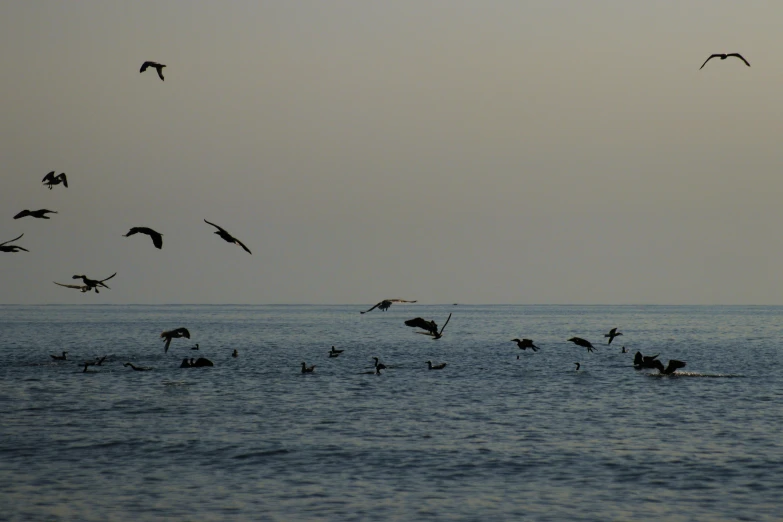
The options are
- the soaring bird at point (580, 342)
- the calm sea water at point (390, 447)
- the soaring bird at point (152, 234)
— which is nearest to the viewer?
the soaring bird at point (152, 234)

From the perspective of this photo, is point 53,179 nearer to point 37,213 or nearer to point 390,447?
point 37,213

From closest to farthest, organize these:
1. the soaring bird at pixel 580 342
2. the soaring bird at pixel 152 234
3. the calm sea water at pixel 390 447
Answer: the soaring bird at pixel 152 234
the calm sea water at pixel 390 447
the soaring bird at pixel 580 342

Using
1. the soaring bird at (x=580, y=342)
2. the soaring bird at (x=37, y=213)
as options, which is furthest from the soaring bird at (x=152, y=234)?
the soaring bird at (x=580, y=342)

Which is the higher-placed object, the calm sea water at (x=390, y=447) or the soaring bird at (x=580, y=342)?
the soaring bird at (x=580, y=342)

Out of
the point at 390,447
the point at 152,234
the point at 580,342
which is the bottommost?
the point at 390,447

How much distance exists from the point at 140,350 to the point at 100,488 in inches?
2625

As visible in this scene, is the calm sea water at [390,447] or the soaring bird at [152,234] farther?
the calm sea water at [390,447]

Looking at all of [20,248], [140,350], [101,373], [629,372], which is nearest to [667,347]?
[629,372]

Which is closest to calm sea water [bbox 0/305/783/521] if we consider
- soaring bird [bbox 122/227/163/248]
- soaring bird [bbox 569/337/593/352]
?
soaring bird [bbox 569/337/593/352]

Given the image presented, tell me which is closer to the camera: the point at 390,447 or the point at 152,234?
the point at 152,234

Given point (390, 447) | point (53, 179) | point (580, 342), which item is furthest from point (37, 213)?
point (580, 342)

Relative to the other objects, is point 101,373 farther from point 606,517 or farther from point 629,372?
point 606,517

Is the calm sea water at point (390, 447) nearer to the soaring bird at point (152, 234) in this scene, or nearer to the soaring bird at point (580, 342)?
the soaring bird at point (580, 342)

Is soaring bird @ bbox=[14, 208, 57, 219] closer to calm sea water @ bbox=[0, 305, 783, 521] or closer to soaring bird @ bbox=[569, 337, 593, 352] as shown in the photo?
calm sea water @ bbox=[0, 305, 783, 521]
